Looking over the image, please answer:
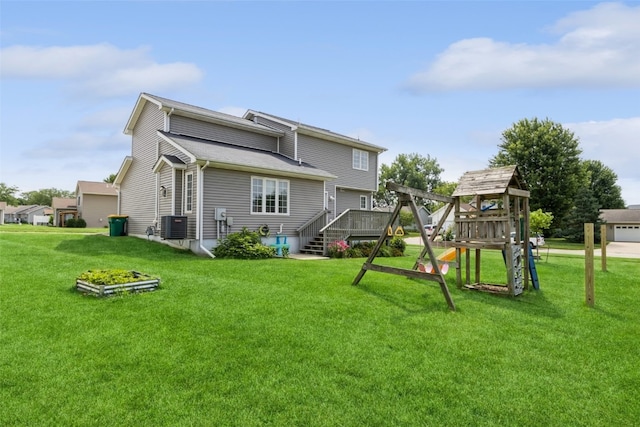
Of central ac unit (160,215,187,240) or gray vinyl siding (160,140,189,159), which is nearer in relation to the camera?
central ac unit (160,215,187,240)

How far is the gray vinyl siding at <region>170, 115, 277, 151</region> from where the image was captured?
1630 centimetres

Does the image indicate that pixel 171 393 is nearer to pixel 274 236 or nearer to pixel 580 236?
pixel 274 236

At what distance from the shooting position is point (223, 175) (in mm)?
13914

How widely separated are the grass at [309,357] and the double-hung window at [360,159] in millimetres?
15530

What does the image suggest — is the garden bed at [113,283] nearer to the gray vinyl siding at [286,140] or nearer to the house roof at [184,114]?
the house roof at [184,114]

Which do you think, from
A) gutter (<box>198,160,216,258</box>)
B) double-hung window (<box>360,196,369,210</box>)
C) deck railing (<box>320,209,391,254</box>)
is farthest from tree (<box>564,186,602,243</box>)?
gutter (<box>198,160,216,258</box>)

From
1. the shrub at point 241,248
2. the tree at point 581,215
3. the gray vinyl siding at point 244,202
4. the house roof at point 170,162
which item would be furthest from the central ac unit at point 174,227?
the tree at point 581,215

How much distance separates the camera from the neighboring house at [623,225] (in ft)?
128

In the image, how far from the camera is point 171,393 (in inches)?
131

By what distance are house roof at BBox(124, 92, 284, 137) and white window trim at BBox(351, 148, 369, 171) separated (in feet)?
16.3

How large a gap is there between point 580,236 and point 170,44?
128 feet

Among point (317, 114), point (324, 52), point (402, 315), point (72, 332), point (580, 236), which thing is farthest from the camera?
point (580, 236)

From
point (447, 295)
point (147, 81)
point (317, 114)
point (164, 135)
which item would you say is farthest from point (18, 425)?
point (317, 114)

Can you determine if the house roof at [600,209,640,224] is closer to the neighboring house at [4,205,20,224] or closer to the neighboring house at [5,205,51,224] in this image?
the neighboring house at [5,205,51,224]
